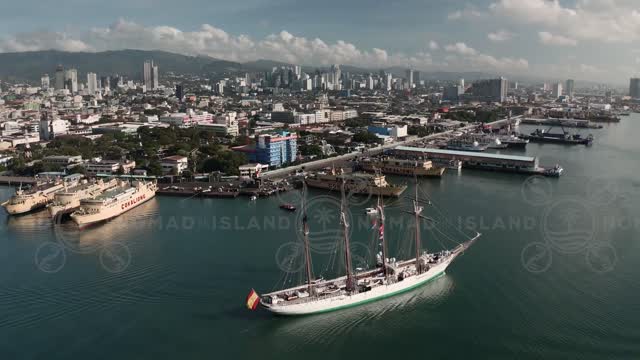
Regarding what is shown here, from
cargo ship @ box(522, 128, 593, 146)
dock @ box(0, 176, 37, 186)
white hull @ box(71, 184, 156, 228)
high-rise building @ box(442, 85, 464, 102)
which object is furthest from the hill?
white hull @ box(71, 184, 156, 228)

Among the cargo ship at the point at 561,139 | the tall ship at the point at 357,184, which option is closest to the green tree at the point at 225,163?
the tall ship at the point at 357,184

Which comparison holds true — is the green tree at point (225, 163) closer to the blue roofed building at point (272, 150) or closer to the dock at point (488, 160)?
the blue roofed building at point (272, 150)

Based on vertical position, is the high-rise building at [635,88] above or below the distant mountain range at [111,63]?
below

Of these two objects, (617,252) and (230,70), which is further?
(230,70)

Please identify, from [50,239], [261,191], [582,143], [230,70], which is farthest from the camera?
[230,70]

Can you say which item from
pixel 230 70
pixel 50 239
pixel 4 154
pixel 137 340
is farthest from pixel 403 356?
pixel 230 70

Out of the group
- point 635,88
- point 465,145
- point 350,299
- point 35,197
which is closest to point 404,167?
point 465,145

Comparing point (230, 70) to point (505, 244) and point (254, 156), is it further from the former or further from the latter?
point (505, 244)
